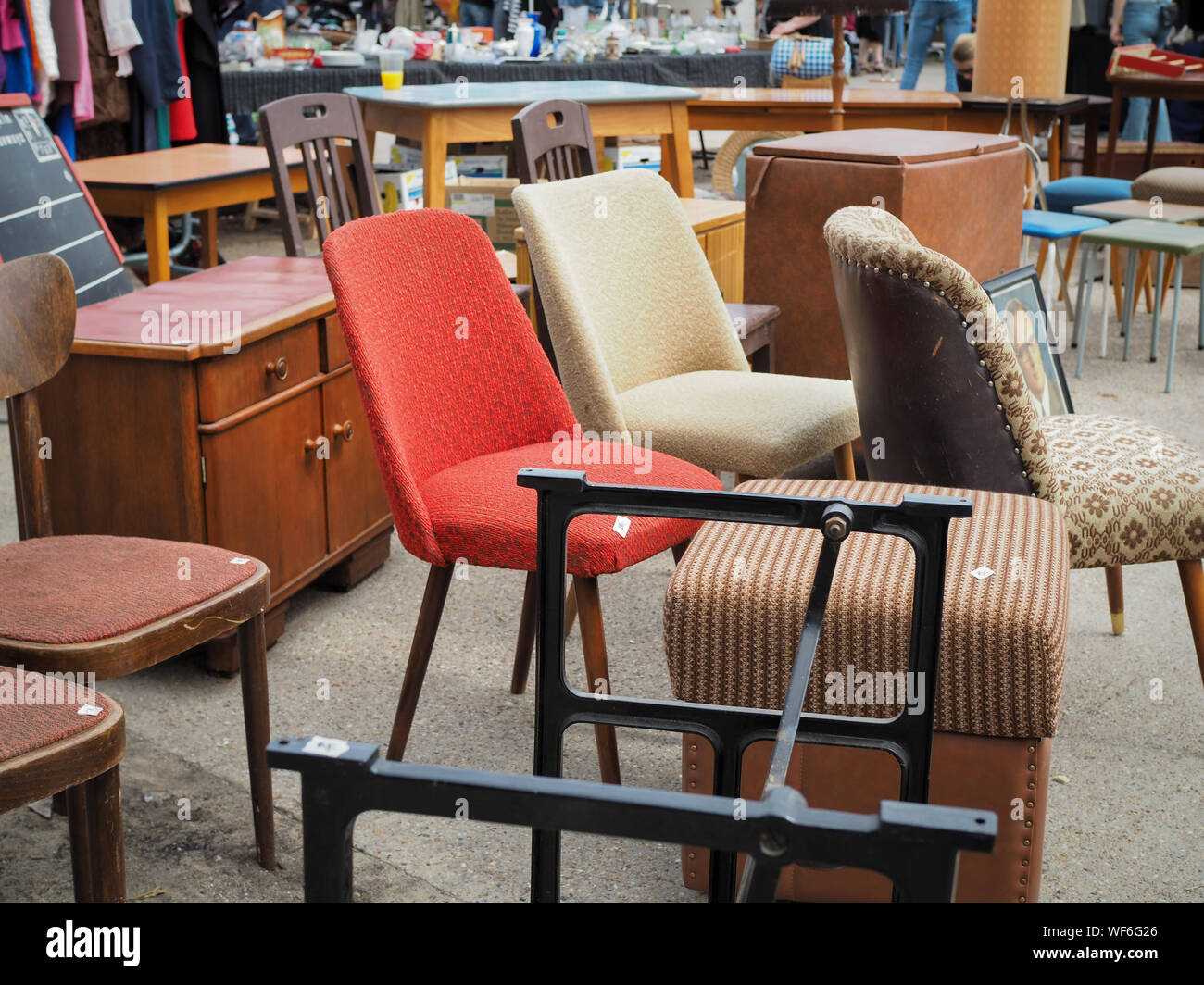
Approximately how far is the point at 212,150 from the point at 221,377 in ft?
10.6

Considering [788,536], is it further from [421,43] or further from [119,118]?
[421,43]

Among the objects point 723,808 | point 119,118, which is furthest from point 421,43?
point 723,808

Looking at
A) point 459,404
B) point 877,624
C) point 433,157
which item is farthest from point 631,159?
point 877,624

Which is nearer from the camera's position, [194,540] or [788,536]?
A: [788,536]

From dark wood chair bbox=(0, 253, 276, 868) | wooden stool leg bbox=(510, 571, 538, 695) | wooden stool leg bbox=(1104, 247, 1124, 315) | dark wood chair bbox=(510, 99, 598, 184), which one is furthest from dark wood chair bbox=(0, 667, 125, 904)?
wooden stool leg bbox=(1104, 247, 1124, 315)

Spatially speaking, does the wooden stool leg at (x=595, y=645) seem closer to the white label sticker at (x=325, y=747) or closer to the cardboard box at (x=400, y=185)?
the white label sticker at (x=325, y=747)

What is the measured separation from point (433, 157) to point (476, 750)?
7.95 ft

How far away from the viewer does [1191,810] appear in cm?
212

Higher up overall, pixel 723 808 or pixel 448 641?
pixel 723 808

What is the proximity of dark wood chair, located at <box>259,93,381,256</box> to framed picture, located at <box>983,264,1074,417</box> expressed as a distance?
151cm

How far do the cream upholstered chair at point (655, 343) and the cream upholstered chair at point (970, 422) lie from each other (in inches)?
13.4

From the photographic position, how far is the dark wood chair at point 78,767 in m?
1.36

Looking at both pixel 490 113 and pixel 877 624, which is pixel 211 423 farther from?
pixel 490 113

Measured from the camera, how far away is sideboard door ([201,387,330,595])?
2.38m
